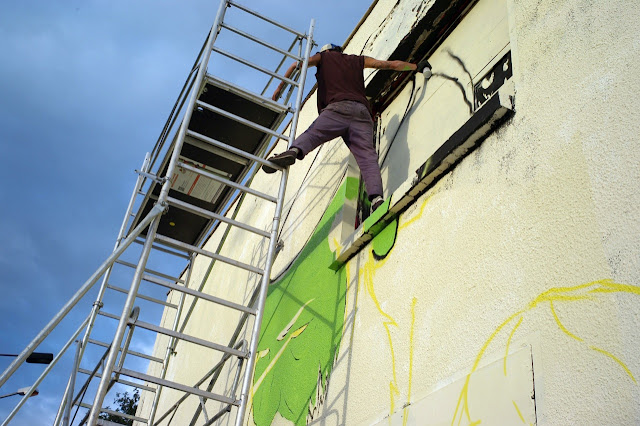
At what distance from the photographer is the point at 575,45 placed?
10.2 feet

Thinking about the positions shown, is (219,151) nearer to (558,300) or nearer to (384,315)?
(384,315)

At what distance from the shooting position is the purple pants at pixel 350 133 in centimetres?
474

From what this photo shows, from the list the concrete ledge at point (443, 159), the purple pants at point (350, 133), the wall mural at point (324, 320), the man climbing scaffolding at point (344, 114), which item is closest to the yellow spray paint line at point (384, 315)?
the wall mural at point (324, 320)

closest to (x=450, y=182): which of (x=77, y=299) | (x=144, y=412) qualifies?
(x=77, y=299)

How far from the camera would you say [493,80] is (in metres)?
4.17

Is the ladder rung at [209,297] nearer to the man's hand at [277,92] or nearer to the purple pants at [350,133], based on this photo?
the purple pants at [350,133]

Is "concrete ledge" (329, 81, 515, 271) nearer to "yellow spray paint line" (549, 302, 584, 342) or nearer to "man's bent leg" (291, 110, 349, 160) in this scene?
"man's bent leg" (291, 110, 349, 160)

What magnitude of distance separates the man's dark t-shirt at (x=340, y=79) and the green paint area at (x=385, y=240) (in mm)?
1401

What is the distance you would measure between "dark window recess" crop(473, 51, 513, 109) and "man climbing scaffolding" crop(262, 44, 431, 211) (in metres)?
0.88

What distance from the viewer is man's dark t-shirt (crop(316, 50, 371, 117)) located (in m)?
5.23

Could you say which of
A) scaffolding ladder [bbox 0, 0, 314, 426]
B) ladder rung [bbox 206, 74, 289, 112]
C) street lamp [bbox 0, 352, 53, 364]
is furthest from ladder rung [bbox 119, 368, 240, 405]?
ladder rung [bbox 206, 74, 289, 112]

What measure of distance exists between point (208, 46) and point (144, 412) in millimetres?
6436

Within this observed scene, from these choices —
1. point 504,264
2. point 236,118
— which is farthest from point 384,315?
point 236,118

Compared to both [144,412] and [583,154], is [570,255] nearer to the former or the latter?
[583,154]
